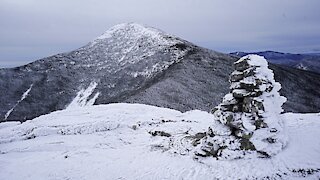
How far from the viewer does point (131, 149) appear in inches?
923

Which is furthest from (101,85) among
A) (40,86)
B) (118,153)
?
(118,153)

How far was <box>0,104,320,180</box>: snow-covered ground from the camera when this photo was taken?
60.2 feet

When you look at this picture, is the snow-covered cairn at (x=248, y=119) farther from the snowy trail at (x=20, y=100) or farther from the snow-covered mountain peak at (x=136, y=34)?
the snow-covered mountain peak at (x=136, y=34)

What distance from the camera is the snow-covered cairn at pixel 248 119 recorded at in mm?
19234

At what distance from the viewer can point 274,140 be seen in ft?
63.0

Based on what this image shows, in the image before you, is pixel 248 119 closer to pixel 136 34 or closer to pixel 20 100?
pixel 20 100

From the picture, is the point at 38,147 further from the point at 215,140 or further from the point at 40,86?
the point at 40,86

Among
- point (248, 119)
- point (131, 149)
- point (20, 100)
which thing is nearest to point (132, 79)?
point (20, 100)

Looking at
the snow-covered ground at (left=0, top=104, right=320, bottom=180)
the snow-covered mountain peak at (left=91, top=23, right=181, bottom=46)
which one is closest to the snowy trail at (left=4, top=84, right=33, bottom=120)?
the snow-covered mountain peak at (left=91, top=23, right=181, bottom=46)

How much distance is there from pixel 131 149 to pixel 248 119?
896 centimetres

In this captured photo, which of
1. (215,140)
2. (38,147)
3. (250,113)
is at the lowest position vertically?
(38,147)

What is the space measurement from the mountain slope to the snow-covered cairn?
906 inches

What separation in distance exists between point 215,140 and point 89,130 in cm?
1250

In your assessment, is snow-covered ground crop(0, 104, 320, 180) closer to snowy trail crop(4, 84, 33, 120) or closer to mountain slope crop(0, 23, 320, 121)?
mountain slope crop(0, 23, 320, 121)
